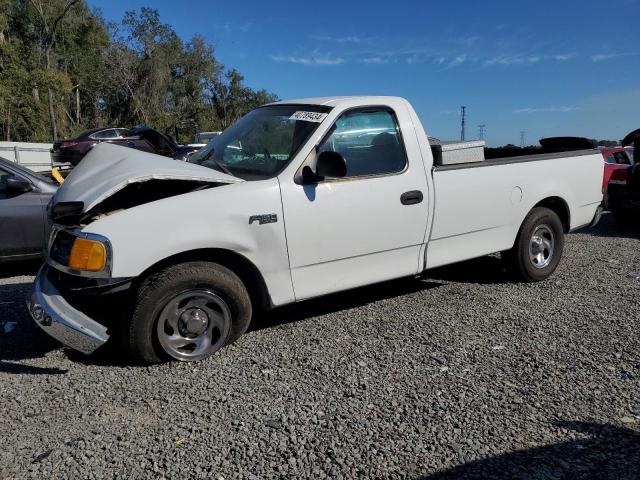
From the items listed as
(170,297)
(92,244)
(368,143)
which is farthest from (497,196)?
(92,244)

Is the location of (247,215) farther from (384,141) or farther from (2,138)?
(2,138)

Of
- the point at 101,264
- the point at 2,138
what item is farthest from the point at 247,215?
the point at 2,138

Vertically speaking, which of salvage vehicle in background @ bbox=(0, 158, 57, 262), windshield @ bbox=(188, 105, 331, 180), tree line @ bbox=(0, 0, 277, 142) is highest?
tree line @ bbox=(0, 0, 277, 142)

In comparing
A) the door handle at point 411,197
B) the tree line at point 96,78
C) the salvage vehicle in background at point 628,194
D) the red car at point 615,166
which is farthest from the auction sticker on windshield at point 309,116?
the tree line at point 96,78

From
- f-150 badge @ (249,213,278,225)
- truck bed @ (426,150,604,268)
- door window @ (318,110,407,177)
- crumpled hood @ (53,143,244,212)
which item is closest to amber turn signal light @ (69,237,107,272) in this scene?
crumpled hood @ (53,143,244,212)

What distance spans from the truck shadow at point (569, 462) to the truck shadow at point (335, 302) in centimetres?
231

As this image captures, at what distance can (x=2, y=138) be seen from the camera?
113 feet

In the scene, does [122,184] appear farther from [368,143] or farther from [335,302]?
[335,302]

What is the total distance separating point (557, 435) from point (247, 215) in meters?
2.33

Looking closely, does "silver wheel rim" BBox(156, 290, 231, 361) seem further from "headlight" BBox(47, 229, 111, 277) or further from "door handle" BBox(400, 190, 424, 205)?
"door handle" BBox(400, 190, 424, 205)

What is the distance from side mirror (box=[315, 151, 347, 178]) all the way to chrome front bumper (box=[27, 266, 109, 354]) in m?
1.83

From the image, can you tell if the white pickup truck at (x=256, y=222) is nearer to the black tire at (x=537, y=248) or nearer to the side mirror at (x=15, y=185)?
the black tire at (x=537, y=248)

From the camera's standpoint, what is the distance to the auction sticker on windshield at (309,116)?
4156 mm

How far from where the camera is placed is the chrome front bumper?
3248 mm
